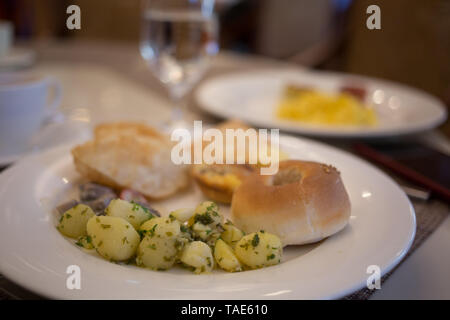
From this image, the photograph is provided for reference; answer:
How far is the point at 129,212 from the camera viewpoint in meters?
0.80

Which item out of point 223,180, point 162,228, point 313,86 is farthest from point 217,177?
point 313,86

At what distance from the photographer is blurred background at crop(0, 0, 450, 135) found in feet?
11.9

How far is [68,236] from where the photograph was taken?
82cm

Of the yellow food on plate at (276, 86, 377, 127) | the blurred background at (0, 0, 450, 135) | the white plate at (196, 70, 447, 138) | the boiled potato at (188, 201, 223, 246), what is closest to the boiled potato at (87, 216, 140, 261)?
the boiled potato at (188, 201, 223, 246)

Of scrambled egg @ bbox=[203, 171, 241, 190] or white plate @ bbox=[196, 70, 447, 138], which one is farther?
white plate @ bbox=[196, 70, 447, 138]

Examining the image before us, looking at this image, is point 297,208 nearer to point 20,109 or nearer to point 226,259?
point 226,259

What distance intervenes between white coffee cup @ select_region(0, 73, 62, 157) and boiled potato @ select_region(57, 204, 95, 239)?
520 millimetres

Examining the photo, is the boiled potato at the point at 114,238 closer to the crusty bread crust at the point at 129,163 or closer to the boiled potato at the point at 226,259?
the boiled potato at the point at 226,259

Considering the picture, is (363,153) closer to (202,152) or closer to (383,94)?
(202,152)

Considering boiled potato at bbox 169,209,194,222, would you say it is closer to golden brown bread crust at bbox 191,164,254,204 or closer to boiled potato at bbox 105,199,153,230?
boiled potato at bbox 105,199,153,230

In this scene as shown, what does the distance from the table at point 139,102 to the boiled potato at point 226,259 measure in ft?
0.69

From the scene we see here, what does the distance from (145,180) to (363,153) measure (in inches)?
27.6

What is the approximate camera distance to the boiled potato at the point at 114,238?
729 millimetres

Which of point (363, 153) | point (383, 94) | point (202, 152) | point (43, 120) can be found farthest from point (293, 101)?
point (43, 120)
